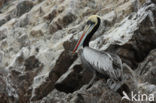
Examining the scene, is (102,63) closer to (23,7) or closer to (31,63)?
(31,63)

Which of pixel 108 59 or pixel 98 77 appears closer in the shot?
pixel 108 59

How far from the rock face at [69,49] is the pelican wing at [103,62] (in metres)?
0.26

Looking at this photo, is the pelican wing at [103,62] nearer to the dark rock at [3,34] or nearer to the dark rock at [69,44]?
the dark rock at [69,44]

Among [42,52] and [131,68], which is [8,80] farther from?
[131,68]

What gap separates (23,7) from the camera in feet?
41.3

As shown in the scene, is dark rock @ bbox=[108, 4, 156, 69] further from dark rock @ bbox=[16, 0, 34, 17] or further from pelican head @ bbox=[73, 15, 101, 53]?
dark rock @ bbox=[16, 0, 34, 17]

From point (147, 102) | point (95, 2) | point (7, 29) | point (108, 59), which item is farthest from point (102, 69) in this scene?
point (7, 29)

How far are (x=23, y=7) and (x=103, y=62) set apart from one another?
8500 mm

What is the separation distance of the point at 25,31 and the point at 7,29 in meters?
1.07

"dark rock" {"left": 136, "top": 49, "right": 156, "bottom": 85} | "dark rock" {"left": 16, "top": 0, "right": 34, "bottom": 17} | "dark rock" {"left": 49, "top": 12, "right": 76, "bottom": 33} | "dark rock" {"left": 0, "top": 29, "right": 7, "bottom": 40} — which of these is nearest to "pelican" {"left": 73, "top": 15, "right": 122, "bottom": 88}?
"dark rock" {"left": 136, "top": 49, "right": 156, "bottom": 85}

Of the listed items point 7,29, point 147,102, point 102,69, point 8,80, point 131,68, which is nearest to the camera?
point 147,102

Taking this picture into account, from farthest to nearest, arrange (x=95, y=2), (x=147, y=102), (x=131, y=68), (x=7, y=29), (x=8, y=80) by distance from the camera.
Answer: (x=7, y=29) → (x=95, y=2) → (x=8, y=80) → (x=131, y=68) → (x=147, y=102)

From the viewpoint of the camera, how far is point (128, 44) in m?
6.17

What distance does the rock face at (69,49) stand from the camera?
5.43 m
